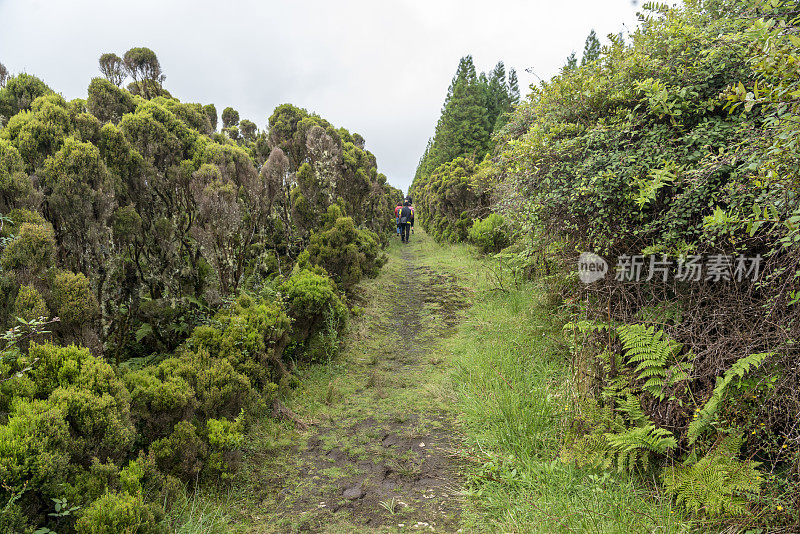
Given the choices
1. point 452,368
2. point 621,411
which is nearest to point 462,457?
point 621,411

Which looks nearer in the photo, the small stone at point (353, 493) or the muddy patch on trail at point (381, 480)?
the muddy patch on trail at point (381, 480)

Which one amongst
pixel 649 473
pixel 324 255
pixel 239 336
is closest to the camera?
pixel 649 473

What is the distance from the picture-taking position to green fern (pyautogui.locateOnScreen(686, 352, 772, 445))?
2533mm

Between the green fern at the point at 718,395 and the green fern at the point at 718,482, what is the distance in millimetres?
144

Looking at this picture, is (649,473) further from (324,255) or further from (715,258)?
(324,255)

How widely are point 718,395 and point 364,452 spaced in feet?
10.1

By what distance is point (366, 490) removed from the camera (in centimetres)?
337

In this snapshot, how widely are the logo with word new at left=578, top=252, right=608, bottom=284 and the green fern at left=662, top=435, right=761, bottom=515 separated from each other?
1850 millimetres

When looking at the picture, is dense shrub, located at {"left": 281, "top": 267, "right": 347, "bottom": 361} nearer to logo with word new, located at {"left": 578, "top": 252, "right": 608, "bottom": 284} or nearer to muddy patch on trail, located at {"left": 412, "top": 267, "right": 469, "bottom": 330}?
muddy patch on trail, located at {"left": 412, "top": 267, "right": 469, "bottom": 330}

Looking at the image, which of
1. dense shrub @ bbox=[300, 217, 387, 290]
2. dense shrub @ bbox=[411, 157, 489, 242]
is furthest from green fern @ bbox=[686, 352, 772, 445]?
dense shrub @ bbox=[411, 157, 489, 242]

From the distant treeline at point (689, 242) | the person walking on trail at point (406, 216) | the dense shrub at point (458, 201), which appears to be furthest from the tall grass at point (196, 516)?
the person walking on trail at point (406, 216)

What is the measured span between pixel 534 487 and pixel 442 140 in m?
27.0

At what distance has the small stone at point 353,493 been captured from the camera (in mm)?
3281

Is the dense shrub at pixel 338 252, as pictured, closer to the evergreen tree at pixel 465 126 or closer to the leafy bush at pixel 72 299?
the leafy bush at pixel 72 299
